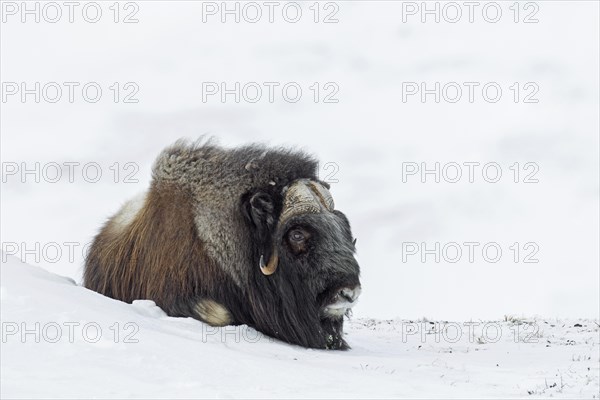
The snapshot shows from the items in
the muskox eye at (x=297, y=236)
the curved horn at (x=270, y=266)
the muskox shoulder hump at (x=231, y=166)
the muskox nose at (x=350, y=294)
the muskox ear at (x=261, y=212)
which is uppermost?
the muskox shoulder hump at (x=231, y=166)

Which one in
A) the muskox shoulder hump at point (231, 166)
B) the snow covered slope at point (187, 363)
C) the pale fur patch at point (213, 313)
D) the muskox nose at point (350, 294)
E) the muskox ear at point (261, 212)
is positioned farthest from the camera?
the muskox shoulder hump at point (231, 166)

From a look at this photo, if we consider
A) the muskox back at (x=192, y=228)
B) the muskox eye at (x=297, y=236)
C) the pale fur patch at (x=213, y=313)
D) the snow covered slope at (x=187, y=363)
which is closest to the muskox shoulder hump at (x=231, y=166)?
the muskox back at (x=192, y=228)

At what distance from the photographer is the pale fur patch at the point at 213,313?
6930mm

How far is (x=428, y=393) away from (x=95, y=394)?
1781mm

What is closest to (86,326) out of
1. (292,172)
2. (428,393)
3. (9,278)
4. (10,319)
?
(10,319)

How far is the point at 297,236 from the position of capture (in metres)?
7.18

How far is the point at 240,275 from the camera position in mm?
7238

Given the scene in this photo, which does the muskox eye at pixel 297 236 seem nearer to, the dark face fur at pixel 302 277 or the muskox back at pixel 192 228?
the dark face fur at pixel 302 277

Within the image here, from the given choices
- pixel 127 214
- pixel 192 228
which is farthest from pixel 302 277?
pixel 127 214

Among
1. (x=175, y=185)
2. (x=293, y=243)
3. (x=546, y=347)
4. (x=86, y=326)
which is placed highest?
(x=175, y=185)

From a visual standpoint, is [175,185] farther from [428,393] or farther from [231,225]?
[428,393]

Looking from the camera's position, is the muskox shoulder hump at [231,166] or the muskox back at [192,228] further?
the muskox shoulder hump at [231,166]

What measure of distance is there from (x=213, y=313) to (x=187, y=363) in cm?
188

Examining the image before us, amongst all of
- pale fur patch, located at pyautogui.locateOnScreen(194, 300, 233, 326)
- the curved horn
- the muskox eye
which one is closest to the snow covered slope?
pale fur patch, located at pyautogui.locateOnScreen(194, 300, 233, 326)
